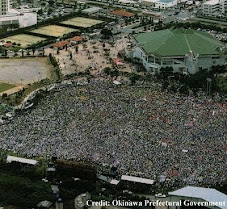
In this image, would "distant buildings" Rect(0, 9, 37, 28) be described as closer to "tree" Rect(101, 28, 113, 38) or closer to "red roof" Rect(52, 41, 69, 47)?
"red roof" Rect(52, 41, 69, 47)

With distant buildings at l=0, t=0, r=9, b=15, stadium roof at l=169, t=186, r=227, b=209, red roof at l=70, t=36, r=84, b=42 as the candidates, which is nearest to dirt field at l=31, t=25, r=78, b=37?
red roof at l=70, t=36, r=84, b=42

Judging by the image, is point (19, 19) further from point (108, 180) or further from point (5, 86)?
point (108, 180)

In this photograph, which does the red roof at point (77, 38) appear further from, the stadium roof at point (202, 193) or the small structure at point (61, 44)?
the stadium roof at point (202, 193)

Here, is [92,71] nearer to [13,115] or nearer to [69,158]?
[13,115]

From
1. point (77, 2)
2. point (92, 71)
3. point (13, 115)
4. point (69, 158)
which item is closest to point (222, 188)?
point (69, 158)

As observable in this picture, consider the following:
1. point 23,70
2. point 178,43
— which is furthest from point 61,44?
point 178,43

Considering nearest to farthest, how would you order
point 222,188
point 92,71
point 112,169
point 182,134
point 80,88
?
point 222,188
point 112,169
point 182,134
point 80,88
point 92,71
